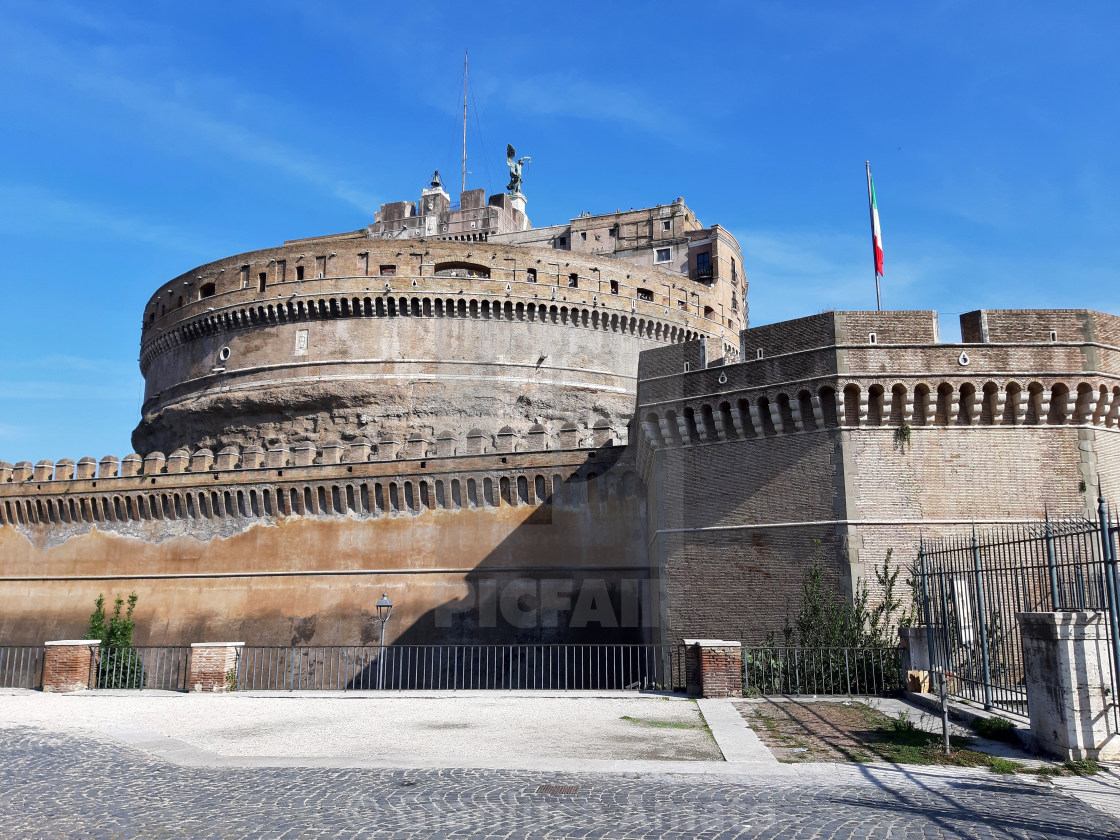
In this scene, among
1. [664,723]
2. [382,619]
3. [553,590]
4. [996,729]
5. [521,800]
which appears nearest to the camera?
[521,800]

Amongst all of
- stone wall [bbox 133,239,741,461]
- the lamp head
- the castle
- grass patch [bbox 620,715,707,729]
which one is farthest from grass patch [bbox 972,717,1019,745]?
stone wall [bbox 133,239,741,461]

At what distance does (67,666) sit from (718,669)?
36.5ft

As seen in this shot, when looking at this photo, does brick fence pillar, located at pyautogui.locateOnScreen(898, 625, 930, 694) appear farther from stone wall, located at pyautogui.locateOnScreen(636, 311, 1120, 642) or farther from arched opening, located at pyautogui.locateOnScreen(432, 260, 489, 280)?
arched opening, located at pyautogui.locateOnScreen(432, 260, 489, 280)

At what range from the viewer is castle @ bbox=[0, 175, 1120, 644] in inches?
580

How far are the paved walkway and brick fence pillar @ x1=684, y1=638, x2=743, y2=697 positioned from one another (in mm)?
3497

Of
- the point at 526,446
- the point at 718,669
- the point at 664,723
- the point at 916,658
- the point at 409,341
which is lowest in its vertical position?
the point at 664,723

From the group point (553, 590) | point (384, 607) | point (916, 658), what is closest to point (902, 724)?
point (916, 658)

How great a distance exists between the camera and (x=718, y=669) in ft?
40.2

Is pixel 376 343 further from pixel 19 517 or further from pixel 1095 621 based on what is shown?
pixel 1095 621

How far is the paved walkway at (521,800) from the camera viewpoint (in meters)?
5.49

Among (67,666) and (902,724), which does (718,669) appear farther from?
(67,666)

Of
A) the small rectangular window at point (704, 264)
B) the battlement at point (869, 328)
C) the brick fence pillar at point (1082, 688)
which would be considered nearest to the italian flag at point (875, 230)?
the battlement at point (869, 328)

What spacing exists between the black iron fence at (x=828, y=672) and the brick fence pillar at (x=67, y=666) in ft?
36.4

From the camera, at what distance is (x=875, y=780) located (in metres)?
6.83
